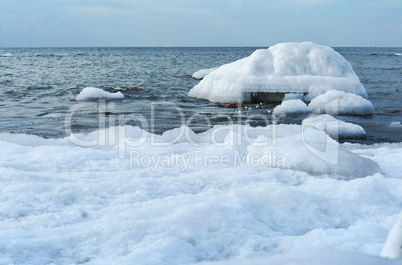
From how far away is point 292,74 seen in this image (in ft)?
33.9

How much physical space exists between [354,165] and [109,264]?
3.01 metres

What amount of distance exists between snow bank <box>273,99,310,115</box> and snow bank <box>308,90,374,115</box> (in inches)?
11.3

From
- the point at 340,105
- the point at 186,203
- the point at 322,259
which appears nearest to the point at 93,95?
the point at 340,105

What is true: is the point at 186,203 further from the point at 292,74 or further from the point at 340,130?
the point at 292,74

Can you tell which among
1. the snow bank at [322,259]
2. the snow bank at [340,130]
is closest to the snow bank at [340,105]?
the snow bank at [340,130]

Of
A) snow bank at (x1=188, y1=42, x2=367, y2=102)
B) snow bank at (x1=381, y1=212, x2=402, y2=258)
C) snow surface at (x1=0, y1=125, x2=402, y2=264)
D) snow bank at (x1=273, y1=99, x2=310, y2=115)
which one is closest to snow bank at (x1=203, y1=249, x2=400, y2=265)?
snow bank at (x1=381, y1=212, x2=402, y2=258)

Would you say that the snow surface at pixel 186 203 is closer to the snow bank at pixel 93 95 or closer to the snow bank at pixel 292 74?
the snow bank at pixel 292 74

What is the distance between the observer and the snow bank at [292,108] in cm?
941

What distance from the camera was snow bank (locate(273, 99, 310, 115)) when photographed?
9407 millimetres

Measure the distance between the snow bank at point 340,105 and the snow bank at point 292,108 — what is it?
0.94ft

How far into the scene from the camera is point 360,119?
886cm

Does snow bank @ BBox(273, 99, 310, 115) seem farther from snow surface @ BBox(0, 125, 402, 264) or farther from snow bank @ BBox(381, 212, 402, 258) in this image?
snow bank @ BBox(381, 212, 402, 258)

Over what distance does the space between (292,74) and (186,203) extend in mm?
7904

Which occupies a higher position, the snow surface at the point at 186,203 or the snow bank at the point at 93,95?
the snow bank at the point at 93,95
